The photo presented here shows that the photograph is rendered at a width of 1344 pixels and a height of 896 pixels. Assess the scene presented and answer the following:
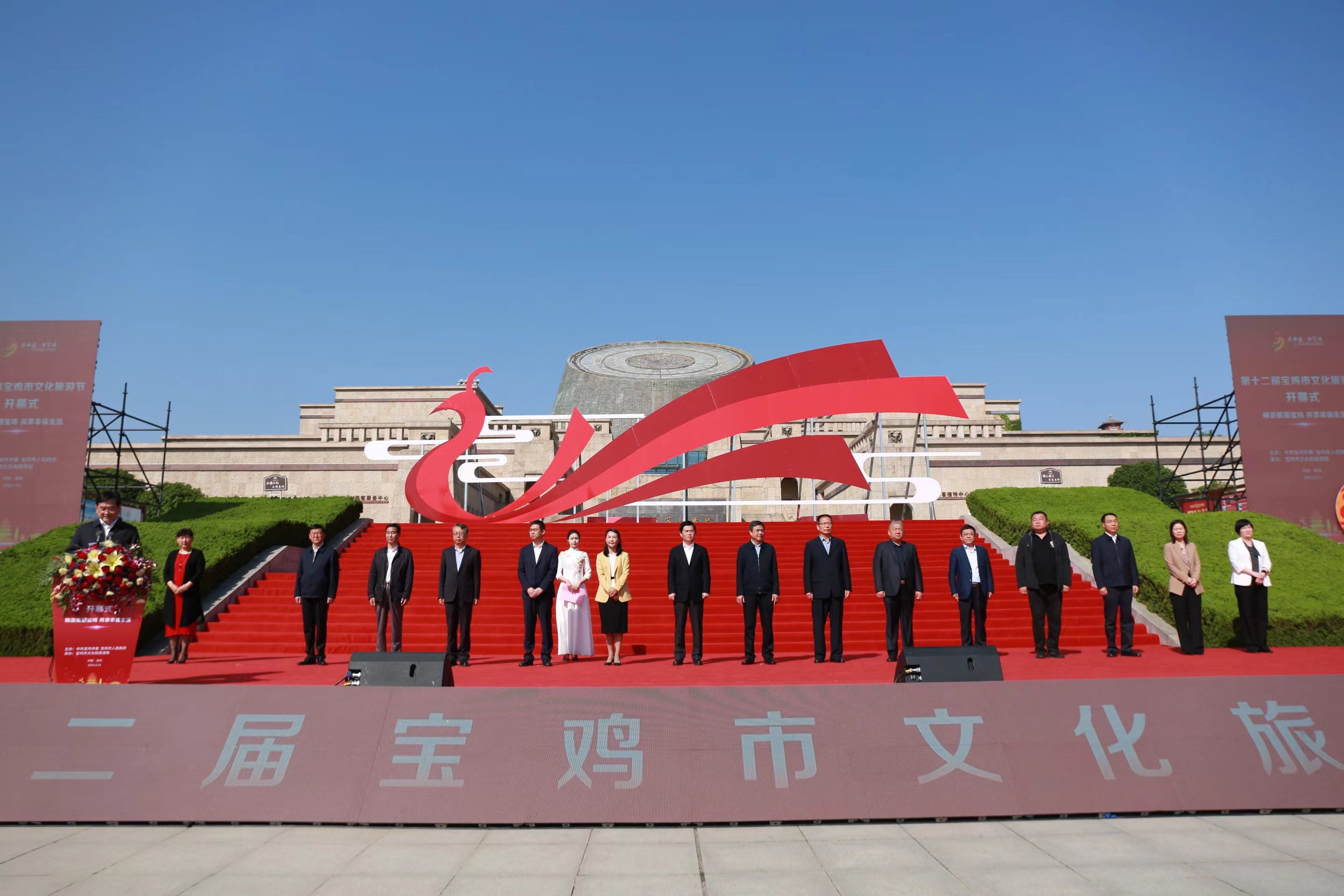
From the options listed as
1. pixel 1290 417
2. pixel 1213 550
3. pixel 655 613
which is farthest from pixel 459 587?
pixel 1290 417

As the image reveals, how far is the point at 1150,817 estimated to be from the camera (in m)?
4.34

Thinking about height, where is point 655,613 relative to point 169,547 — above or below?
below

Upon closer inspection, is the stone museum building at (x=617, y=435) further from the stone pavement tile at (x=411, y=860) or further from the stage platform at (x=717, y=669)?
the stone pavement tile at (x=411, y=860)

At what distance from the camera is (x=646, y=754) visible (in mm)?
4285

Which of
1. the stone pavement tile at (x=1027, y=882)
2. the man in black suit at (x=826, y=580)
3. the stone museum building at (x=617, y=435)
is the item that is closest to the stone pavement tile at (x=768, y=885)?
the stone pavement tile at (x=1027, y=882)

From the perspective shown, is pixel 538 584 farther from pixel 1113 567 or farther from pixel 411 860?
pixel 1113 567

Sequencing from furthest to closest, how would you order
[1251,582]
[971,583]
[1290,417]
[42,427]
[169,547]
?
[42,427] → [1290,417] → [169,547] → [1251,582] → [971,583]

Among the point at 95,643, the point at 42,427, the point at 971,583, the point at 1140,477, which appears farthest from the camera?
the point at 1140,477

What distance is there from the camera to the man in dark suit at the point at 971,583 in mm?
7953

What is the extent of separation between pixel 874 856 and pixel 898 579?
13.8ft

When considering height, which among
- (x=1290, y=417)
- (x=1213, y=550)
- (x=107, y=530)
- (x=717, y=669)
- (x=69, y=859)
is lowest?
(x=69, y=859)

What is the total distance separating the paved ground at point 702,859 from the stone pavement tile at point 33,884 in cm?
1

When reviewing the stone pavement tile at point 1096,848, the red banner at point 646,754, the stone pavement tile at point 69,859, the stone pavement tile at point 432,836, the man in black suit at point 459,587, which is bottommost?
the stone pavement tile at point 69,859

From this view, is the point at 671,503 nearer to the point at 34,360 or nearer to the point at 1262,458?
the point at 1262,458
